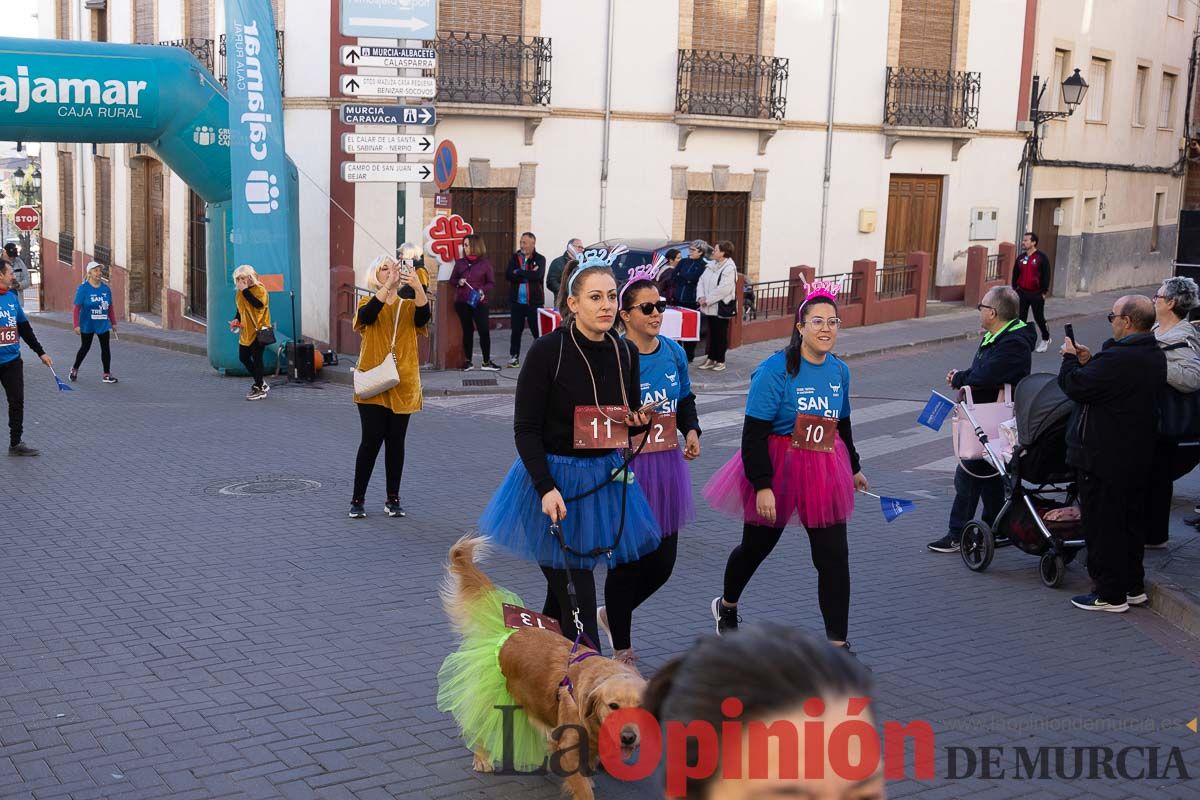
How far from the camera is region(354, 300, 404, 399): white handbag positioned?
927cm

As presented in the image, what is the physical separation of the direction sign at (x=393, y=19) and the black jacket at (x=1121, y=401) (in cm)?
1081

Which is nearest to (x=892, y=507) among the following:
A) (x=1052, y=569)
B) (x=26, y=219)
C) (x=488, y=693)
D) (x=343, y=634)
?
(x=1052, y=569)

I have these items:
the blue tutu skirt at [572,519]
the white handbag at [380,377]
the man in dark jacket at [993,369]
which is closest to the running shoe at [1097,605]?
the man in dark jacket at [993,369]

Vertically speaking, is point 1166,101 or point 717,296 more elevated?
point 1166,101

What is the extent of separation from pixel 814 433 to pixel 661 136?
17496 millimetres

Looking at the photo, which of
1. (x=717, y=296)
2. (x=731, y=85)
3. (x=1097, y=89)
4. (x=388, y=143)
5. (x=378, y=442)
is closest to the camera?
(x=378, y=442)

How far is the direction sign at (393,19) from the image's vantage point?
1590 cm

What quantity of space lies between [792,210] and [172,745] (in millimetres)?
21269

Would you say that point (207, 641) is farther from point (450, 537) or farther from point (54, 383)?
point (54, 383)

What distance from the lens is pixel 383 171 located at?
1642 cm

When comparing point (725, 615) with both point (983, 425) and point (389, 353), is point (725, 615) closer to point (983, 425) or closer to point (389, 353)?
point (983, 425)

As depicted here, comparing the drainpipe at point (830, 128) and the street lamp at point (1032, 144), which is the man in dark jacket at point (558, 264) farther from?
the street lamp at point (1032, 144)

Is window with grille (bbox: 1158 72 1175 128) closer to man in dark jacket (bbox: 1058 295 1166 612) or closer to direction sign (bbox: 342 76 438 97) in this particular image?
direction sign (bbox: 342 76 438 97)

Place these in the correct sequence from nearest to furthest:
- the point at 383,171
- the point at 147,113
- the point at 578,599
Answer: the point at 578,599 < the point at 383,171 < the point at 147,113
